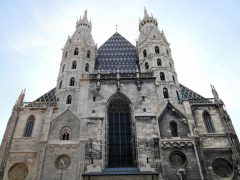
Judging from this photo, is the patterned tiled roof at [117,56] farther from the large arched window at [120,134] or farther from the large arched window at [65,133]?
the large arched window at [65,133]

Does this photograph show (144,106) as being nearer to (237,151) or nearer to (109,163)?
(109,163)

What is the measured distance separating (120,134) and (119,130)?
391mm

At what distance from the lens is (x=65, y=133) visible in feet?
66.7

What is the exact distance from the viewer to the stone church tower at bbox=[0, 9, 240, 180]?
1814 centimetres

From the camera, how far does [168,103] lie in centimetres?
2178

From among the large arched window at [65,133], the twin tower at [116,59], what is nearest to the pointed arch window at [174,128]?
the twin tower at [116,59]

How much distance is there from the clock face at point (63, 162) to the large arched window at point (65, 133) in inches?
63.3

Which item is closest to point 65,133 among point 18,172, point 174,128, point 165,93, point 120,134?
point 18,172

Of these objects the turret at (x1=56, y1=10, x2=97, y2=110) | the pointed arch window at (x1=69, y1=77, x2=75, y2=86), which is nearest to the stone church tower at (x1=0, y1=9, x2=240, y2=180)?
the pointed arch window at (x1=69, y1=77, x2=75, y2=86)

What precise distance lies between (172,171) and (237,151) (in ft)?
18.5

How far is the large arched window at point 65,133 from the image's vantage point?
65.9 ft

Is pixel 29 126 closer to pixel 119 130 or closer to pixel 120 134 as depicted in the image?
pixel 119 130

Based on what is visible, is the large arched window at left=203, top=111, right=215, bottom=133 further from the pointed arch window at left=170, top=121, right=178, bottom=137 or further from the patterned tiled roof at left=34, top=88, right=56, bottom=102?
the patterned tiled roof at left=34, top=88, right=56, bottom=102

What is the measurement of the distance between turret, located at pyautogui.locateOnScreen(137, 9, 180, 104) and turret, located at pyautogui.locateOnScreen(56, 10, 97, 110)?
18.5ft
